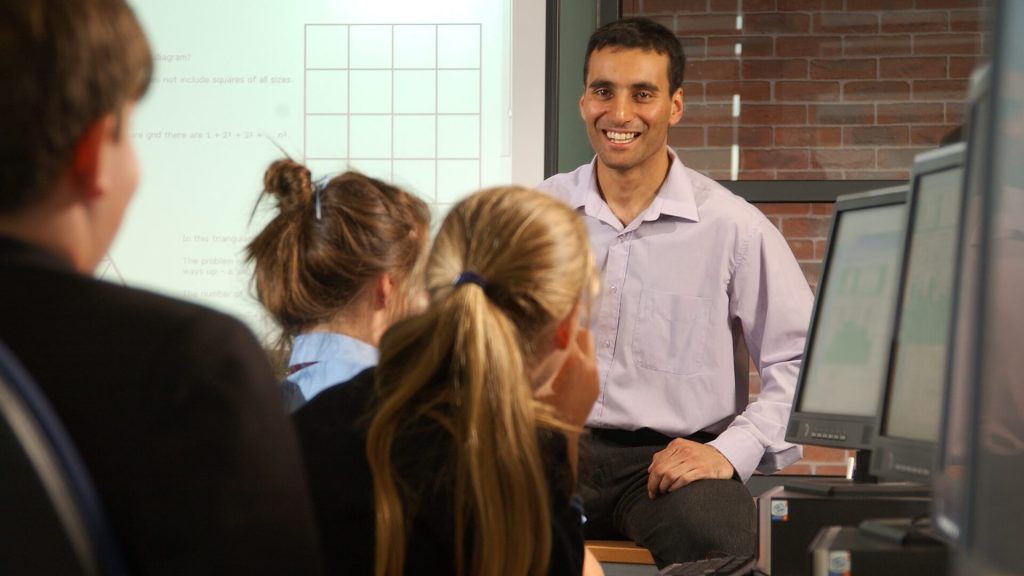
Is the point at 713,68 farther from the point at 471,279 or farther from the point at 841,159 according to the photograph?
the point at 471,279

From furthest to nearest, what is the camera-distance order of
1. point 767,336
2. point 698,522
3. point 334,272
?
point 767,336
point 698,522
point 334,272

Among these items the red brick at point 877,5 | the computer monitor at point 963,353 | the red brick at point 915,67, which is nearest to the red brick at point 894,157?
the red brick at point 915,67

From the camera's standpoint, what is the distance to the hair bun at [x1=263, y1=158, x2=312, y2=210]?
1823 millimetres

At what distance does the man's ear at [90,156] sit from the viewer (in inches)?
29.2

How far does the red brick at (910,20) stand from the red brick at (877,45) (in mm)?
29

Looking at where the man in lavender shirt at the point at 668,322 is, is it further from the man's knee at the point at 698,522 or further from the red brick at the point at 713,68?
the red brick at the point at 713,68

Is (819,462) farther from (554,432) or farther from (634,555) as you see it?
(554,432)

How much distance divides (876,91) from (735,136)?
488mm

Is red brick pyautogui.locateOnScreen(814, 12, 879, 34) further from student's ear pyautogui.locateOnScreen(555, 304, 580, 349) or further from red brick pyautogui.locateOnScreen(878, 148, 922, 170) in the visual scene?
student's ear pyautogui.locateOnScreen(555, 304, 580, 349)

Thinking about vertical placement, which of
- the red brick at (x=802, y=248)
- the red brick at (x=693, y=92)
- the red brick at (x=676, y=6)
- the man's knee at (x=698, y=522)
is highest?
the red brick at (x=676, y=6)

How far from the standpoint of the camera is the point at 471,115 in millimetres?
3611

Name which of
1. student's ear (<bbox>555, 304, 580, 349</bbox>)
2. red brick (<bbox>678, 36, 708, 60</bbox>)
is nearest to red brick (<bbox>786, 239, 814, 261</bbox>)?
red brick (<bbox>678, 36, 708, 60</bbox>)

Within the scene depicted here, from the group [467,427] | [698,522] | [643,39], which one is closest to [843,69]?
[643,39]

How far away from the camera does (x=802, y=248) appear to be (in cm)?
399
